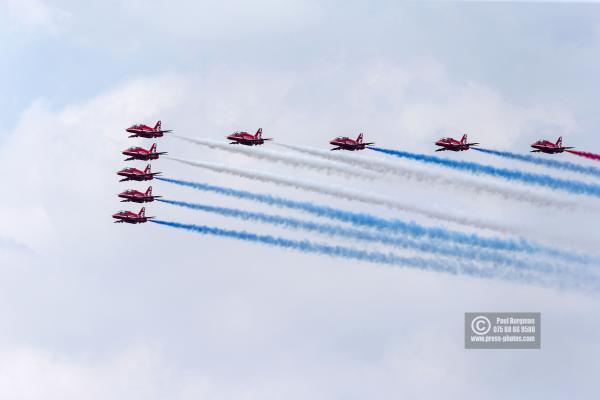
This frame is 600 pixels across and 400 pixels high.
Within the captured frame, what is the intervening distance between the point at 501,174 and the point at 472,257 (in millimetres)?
9260

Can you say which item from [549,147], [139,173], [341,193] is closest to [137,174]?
[139,173]

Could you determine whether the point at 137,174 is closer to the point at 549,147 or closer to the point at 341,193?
the point at 341,193

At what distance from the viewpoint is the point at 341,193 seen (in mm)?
122188

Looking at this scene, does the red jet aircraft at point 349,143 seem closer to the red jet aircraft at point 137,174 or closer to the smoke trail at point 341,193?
the smoke trail at point 341,193

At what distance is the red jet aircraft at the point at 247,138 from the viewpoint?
401 ft

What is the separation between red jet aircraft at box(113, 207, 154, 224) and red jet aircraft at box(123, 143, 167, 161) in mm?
5745

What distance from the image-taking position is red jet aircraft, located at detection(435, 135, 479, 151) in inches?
4894

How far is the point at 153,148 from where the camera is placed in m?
125

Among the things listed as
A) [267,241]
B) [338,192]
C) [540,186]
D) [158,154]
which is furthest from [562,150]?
[158,154]

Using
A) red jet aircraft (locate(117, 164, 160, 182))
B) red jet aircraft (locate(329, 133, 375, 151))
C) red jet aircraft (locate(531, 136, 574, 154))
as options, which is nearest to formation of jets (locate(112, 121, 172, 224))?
red jet aircraft (locate(117, 164, 160, 182))

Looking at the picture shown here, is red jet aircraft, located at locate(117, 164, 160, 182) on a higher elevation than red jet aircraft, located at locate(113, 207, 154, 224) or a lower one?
higher

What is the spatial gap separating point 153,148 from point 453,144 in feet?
93.8

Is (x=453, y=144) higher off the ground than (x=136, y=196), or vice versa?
(x=453, y=144)

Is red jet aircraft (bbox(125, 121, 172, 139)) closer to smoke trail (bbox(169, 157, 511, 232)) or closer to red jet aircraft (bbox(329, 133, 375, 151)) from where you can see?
smoke trail (bbox(169, 157, 511, 232))
